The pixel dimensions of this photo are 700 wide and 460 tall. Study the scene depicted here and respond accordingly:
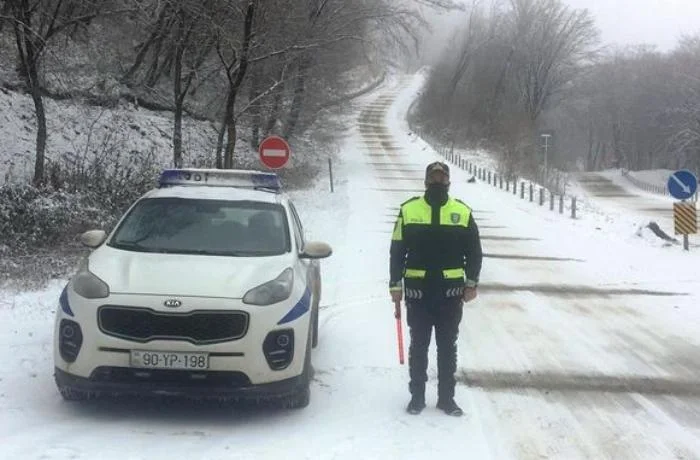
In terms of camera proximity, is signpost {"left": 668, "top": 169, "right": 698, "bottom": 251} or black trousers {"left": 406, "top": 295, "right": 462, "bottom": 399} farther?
signpost {"left": 668, "top": 169, "right": 698, "bottom": 251}

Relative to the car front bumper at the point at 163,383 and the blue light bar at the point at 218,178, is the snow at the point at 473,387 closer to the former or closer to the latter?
the car front bumper at the point at 163,383

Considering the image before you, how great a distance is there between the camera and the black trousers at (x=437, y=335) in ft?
19.8

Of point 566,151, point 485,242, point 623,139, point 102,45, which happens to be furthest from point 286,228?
point 566,151

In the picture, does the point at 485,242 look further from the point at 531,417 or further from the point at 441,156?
the point at 441,156

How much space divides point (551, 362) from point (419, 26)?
24.6m

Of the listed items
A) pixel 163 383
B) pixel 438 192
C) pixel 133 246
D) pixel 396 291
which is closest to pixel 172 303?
pixel 163 383

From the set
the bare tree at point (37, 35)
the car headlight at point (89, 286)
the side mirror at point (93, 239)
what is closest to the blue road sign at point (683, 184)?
the bare tree at point (37, 35)

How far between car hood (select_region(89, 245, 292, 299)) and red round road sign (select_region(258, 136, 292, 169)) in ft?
39.6

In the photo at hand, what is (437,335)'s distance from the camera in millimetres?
6160

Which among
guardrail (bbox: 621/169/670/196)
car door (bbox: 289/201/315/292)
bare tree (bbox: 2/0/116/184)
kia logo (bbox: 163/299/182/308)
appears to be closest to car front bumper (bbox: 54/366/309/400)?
kia logo (bbox: 163/299/182/308)

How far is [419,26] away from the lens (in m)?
30.7

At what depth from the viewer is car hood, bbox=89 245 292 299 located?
18.5ft

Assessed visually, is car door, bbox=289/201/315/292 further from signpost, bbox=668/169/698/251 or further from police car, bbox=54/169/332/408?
signpost, bbox=668/169/698/251

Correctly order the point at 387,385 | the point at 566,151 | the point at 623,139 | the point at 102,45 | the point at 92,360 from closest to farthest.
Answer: the point at 92,360, the point at 387,385, the point at 102,45, the point at 623,139, the point at 566,151
